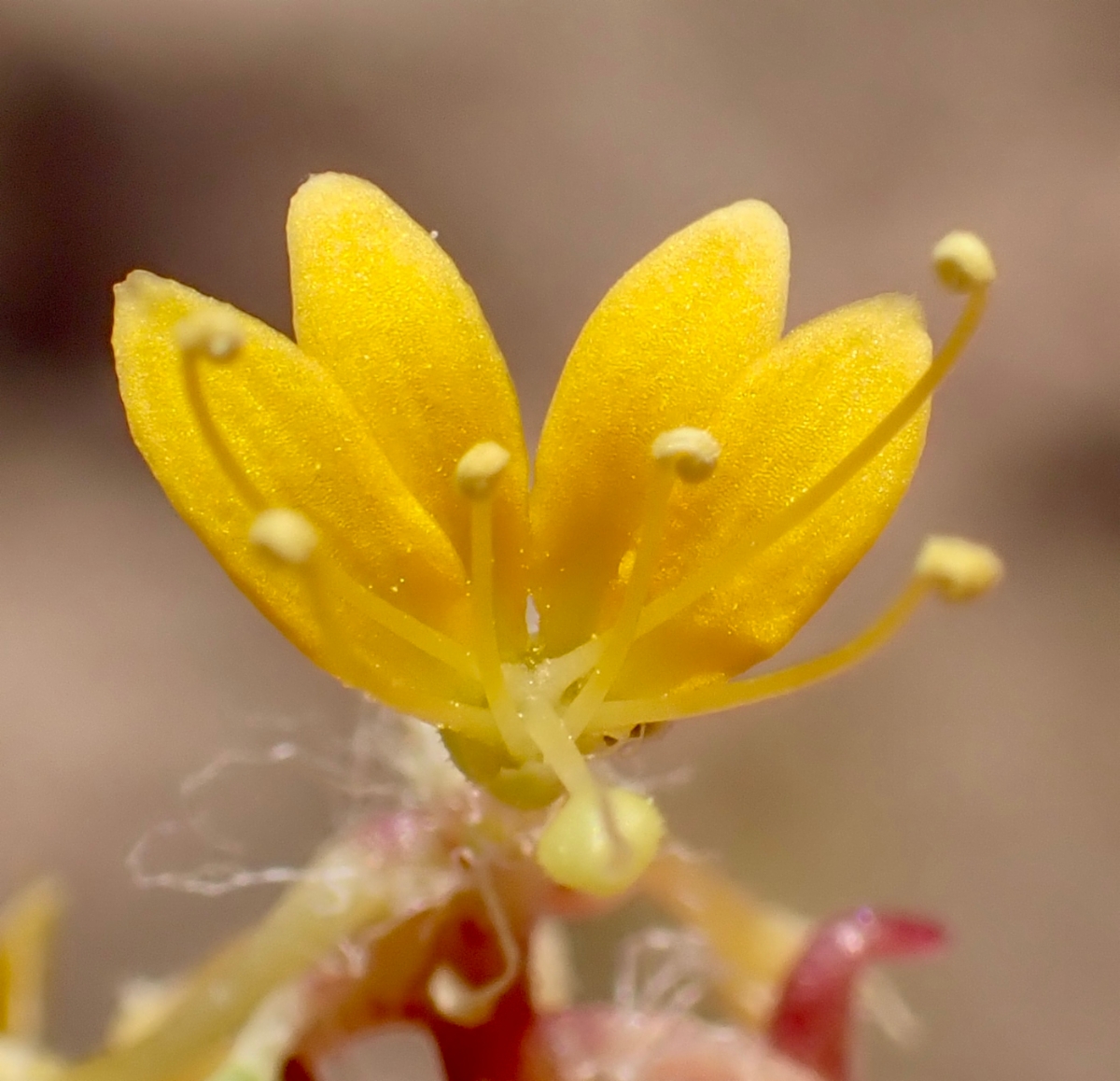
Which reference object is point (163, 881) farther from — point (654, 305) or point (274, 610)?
point (654, 305)

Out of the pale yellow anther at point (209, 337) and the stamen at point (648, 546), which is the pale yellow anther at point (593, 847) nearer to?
the stamen at point (648, 546)

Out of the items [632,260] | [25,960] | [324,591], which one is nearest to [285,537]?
[324,591]

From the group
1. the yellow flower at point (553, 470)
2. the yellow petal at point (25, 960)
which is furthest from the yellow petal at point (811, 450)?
the yellow petal at point (25, 960)

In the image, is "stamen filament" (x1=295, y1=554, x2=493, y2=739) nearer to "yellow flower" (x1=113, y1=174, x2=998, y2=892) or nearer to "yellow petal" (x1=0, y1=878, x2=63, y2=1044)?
"yellow flower" (x1=113, y1=174, x2=998, y2=892)

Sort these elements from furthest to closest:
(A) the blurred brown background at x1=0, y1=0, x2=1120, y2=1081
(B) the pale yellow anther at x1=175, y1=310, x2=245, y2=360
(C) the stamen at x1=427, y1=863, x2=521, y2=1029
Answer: (A) the blurred brown background at x1=0, y1=0, x2=1120, y2=1081, (C) the stamen at x1=427, y1=863, x2=521, y2=1029, (B) the pale yellow anther at x1=175, y1=310, x2=245, y2=360

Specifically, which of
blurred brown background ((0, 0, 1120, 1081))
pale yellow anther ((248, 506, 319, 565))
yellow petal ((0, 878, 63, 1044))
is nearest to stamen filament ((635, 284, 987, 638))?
pale yellow anther ((248, 506, 319, 565))

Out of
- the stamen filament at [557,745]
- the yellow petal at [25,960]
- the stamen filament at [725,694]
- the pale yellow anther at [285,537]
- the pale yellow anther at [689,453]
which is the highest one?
the pale yellow anther at [689,453]

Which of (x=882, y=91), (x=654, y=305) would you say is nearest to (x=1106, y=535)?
(x=882, y=91)
